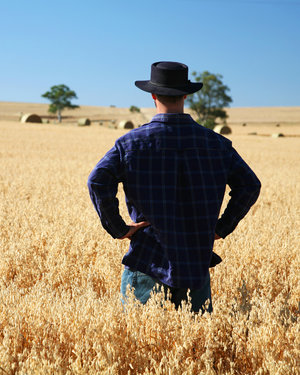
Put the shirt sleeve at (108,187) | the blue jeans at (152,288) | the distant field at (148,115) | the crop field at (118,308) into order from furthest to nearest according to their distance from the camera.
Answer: the distant field at (148,115) < the blue jeans at (152,288) < the shirt sleeve at (108,187) < the crop field at (118,308)

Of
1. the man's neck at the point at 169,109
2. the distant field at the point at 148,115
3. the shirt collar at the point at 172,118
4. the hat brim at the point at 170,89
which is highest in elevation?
the distant field at the point at 148,115

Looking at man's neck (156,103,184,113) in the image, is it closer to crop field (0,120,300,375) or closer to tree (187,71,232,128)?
crop field (0,120,300,375)

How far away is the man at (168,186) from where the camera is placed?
7.37ft

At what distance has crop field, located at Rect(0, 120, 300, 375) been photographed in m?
2.05

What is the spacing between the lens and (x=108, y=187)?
226cm

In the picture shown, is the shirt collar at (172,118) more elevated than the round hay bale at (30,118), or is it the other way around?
the round hay bale at (30,118)

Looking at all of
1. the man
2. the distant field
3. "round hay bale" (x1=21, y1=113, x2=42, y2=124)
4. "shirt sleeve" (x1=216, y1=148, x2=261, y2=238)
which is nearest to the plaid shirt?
the man

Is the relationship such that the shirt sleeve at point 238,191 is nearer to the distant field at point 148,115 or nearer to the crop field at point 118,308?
the crop field at point 118,308

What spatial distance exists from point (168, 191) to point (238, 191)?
50cm

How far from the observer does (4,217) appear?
5.48 m

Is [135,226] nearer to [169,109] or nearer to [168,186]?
[168,186]

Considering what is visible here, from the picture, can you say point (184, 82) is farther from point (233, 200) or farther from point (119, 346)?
point (119, 346)

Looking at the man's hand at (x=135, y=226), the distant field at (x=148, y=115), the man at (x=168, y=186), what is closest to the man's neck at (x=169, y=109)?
the man at (x=168, y=186)

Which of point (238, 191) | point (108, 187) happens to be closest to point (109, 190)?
point (108, 187)
